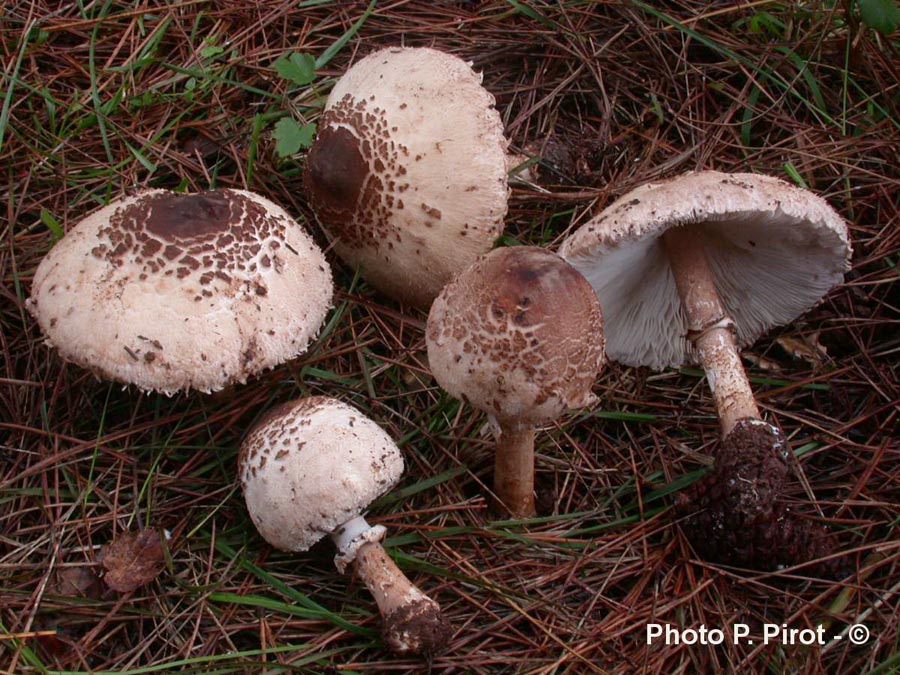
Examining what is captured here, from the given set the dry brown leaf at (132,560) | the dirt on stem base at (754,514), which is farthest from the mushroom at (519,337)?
the dry brown leaf at (132,560)

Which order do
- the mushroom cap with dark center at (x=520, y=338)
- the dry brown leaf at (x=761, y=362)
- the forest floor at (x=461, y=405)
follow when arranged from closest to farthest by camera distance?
the mushroom cap with dark center at (x=520, y=338), the forest floor at (x=461, y=405), the dry brown leaf at (x=761, y=362)

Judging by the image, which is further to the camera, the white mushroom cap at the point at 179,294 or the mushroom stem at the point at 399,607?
the white mushroom cap at the point at 179,294

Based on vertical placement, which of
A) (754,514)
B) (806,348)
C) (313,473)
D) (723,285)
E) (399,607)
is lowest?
(399,607)

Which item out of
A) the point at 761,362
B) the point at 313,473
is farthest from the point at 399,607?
the point at 761,362

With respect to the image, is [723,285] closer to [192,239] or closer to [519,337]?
[519,337]

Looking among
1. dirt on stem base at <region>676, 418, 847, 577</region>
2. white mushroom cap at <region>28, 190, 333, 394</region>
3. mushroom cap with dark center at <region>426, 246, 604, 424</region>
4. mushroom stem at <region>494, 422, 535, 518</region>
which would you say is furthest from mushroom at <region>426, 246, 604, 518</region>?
white mushroom cap at <region>28, 190, 333, 394</region>

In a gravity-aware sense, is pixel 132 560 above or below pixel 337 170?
below

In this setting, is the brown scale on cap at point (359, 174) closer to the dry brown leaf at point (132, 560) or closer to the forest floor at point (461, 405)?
the forest floor at point (461, 405)

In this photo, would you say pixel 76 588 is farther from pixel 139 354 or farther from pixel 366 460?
pixel 366 460
